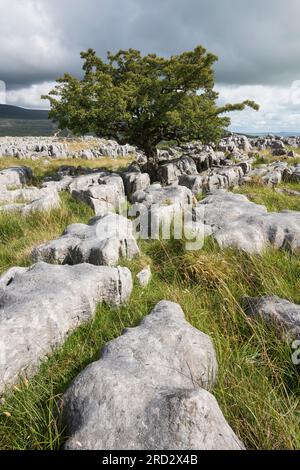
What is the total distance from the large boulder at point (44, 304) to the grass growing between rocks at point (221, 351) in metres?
0.17

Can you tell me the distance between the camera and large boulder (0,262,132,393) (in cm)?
375

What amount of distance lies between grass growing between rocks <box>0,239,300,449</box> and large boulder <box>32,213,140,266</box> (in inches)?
18.8

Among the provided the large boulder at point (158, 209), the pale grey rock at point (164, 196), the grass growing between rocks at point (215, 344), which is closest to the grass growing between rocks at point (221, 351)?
the grass growing between rocks at point (215, 344)

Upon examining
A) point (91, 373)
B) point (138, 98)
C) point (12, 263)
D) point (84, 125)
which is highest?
point (138, 98)

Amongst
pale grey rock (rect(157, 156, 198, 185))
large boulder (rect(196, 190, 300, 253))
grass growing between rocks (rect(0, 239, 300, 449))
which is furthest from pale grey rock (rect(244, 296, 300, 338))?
pale grey rock (rect(157, 156, 198, 185))

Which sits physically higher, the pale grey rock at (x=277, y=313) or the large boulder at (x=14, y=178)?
the pale grey rock at (x=277, y=313)

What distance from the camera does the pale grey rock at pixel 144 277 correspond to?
5.94 metres

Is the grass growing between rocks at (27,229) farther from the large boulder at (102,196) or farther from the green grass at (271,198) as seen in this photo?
the green grass at (271,198)

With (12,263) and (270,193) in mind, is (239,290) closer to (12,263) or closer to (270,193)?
(12,263)

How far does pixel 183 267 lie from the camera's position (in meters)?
6.36

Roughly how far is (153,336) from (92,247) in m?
3.12

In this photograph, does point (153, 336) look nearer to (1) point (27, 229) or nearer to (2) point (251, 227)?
(2) point (251, 227)
